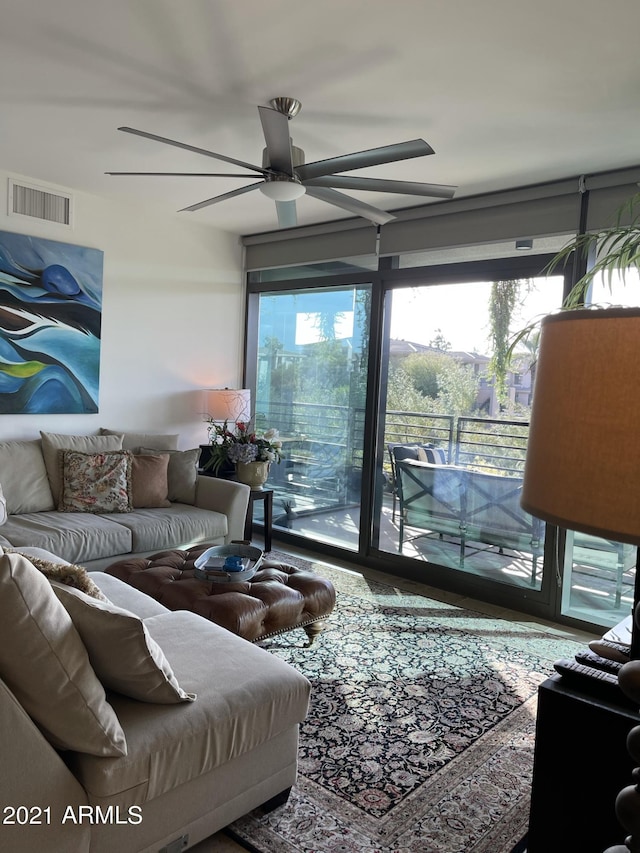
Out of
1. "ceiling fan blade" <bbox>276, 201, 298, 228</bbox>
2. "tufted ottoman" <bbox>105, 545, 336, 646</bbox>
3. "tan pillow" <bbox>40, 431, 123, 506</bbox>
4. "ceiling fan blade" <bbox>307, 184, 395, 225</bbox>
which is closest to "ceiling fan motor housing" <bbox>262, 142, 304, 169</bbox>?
"ceiling fan blade" <bbox>307, 184, 395, 225</bbox>

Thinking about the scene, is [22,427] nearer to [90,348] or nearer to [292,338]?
[90,348]

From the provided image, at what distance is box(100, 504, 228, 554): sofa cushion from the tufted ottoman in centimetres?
64

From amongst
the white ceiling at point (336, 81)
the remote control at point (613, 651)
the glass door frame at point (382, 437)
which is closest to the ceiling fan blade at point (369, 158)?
the white ceiling at point (336, 81)

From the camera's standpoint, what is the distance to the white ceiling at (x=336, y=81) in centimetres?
216

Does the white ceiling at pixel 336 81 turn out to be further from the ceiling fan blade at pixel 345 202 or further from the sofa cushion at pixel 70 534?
the sofa cushion at pixel 70 534

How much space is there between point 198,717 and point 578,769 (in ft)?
3.44

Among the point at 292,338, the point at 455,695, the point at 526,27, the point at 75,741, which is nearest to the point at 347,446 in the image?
the point at 292,338

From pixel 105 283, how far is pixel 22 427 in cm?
121

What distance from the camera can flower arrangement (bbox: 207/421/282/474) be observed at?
15.6ft

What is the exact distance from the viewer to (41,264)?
166 inches

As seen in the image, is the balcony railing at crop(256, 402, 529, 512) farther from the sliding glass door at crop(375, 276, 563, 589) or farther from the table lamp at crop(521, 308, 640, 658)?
the table lamp at crop(521, 308, 640, 658)

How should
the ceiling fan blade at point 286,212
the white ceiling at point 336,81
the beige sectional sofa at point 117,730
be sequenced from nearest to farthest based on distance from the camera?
the beige sectional sofa at point 117,730 < the white ceiling at point 336,81 < the ceiling fan blade at point 286,212

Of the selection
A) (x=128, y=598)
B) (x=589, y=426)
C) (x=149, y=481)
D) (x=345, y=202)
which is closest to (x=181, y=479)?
(x=149, y=481)

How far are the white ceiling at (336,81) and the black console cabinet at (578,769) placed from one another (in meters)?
2.14
